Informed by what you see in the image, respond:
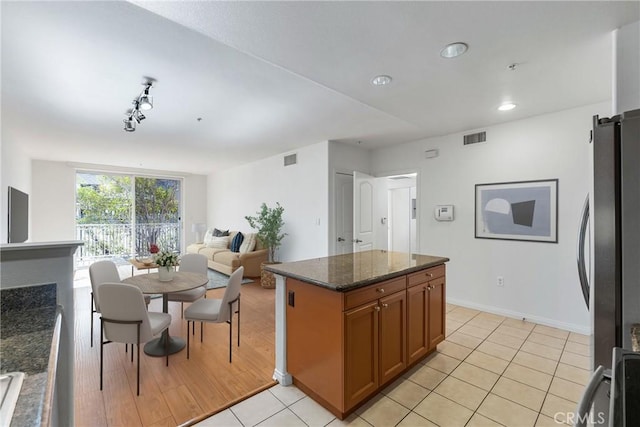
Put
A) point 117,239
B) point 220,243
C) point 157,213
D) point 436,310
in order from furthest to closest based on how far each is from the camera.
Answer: point 157,213 → point 117,239 → point 220,243 → point 436,310

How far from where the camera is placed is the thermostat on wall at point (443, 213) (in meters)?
4.18

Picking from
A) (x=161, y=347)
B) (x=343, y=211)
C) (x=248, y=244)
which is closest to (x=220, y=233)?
(x=248, y=244)

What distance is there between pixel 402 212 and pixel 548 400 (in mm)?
4889

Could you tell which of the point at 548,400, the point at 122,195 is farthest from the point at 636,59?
the point at 122,195

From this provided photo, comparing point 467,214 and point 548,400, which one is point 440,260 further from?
point 467,214

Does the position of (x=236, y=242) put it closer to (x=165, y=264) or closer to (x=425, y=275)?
(x=165, y=264)

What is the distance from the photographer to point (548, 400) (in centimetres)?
205

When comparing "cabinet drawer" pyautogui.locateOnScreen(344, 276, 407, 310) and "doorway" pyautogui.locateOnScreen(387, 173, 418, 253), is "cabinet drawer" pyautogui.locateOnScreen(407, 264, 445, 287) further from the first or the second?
"doorway" pyautogui.locateOnScreen(387, 173, 418, 253)

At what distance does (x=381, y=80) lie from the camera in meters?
2.48

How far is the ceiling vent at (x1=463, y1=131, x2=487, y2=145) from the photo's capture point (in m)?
3.90

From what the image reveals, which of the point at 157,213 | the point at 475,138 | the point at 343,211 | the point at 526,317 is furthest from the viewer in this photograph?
the point at 157,213

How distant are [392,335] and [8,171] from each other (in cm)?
563

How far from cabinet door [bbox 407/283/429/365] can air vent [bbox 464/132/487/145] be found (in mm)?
2530

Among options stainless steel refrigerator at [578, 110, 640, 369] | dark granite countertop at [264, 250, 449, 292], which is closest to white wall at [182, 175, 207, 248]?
dark granite countertop at [264, 250, 449, 292]
